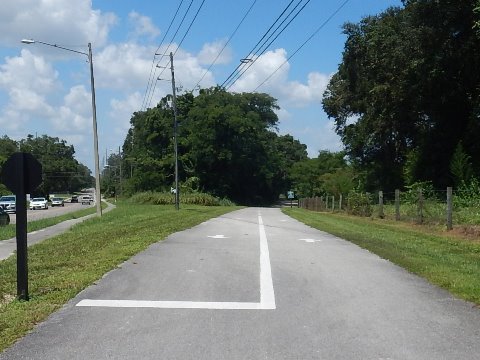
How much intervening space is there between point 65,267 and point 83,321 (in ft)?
14.6

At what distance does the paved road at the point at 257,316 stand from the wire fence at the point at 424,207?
10443mm

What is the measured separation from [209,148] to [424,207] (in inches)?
2360

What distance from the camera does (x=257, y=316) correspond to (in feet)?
23.4

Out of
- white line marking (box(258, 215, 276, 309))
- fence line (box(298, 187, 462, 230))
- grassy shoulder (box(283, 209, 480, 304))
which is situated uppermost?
fence line (box(298, 187, 462, 230))

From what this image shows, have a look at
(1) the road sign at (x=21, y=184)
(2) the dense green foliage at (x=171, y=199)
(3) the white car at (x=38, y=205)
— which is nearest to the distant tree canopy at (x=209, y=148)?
(2) the dense green foliage at (x=171, y=199)

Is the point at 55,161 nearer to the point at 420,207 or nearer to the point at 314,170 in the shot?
the point at 314,170

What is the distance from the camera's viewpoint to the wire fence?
2091 centimetres

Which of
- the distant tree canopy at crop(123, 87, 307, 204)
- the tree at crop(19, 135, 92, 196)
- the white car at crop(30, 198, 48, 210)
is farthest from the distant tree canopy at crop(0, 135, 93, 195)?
the white car at crop(30, 198, 48, 210)

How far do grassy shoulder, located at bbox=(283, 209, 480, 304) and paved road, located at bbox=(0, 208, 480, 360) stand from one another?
40cm

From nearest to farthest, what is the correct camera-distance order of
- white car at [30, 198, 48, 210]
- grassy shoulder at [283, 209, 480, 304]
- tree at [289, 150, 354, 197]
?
grassy shoulder at [283, 209, 480, 304]
white car at [30, 198, 48, 210]
tree at [289, 150, 354, 197]

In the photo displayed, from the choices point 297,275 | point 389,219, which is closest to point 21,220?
point 297,275

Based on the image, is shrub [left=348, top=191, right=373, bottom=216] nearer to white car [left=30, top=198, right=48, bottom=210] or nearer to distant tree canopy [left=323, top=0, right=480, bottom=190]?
distant tree canopy [left=323, top=0, right=480, bottom=190]

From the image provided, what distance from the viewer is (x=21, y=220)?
7766 millimetres

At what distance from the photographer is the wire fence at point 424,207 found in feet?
68.6
